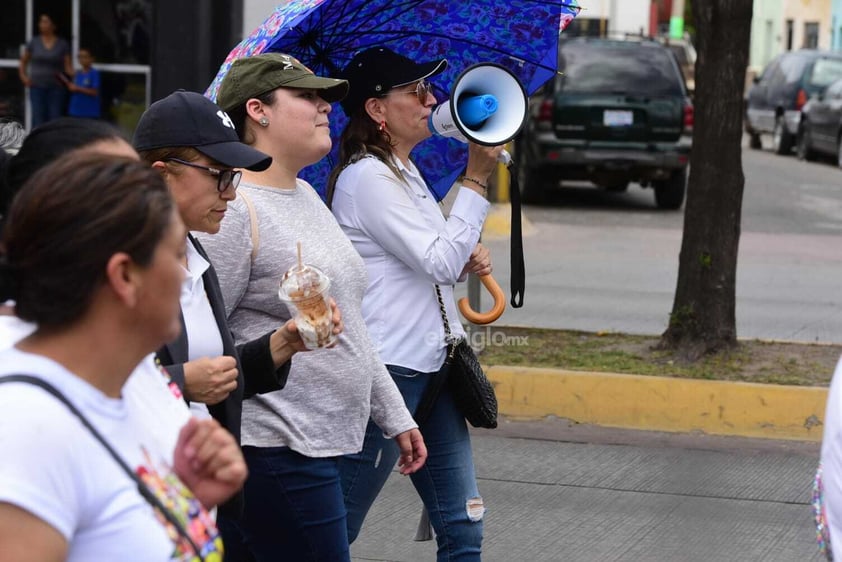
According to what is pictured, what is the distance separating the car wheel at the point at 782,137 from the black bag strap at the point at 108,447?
26077mm

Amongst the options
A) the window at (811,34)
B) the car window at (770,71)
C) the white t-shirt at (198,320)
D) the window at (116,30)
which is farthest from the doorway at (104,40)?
the window at (811,34)

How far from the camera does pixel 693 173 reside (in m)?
8.21

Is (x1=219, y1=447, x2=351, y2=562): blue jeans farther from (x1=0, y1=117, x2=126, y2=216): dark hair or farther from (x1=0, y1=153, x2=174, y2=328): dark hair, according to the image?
(x1=0, y1=153, x2=174, y2=328): dark hair

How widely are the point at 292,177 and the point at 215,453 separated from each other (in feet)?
5.59

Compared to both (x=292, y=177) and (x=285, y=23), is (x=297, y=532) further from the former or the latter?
(x=285, y=23)

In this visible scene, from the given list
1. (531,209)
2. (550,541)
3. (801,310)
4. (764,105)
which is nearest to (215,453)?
(550,541)

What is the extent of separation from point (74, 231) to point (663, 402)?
5.85 meters

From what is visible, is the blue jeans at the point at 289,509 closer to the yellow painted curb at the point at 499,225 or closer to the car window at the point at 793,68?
the yellow painted curb at the point at 499,225

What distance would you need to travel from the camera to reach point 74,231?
5.87ft

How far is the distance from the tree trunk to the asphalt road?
60.3 inches

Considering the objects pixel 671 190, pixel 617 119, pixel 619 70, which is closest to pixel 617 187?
pixel 671 190

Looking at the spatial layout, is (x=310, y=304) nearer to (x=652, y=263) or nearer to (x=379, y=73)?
(x=379, y=73)

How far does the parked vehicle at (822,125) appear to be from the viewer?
22969 millimetres

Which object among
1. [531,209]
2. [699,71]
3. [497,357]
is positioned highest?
[699,71]
